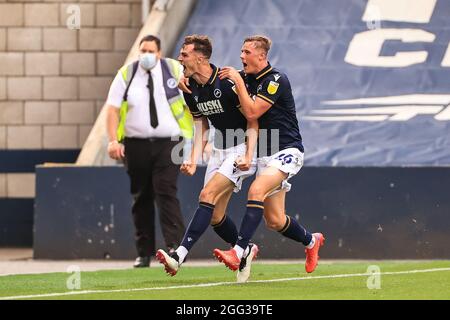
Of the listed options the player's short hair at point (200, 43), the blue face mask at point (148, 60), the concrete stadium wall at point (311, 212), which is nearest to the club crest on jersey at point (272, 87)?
the player's short hair at point (200, 43)

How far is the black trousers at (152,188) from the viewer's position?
42.3ft

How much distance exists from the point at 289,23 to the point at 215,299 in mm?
9314

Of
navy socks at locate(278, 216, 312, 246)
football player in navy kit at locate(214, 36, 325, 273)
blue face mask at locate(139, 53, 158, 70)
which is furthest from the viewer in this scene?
blue face mask at locate(139, 53, 158, 70)

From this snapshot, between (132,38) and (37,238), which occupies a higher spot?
(132,38)

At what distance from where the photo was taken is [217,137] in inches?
422

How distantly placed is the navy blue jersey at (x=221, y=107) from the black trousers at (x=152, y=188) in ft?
7.14

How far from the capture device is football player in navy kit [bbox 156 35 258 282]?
34.6 feet

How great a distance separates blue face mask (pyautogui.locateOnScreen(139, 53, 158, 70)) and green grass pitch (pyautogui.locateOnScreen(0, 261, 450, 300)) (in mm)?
1807

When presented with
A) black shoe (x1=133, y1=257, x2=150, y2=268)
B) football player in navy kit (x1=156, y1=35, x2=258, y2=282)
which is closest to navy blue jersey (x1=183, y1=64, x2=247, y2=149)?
football player in navy kit (x1=156, y1=35, x2=258, y2=282)

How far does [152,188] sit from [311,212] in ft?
7.13

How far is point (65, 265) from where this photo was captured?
1408 cm

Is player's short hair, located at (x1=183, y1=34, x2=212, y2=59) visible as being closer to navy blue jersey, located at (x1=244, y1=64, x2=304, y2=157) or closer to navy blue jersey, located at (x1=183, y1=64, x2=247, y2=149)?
navy blue jersey, located at (x1=183, y1=64, x2=247, y2=149)
